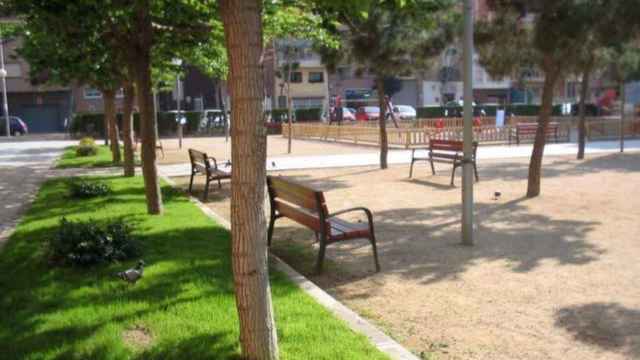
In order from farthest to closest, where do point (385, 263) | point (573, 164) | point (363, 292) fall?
point (573, 164) → point (385, 263) → point (363, 292)

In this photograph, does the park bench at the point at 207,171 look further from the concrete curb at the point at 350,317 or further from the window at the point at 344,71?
the window at the point at 344,71

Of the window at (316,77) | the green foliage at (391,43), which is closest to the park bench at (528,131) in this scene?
the green foliage at (391,43)

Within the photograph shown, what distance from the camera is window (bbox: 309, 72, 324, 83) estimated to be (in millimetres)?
73125

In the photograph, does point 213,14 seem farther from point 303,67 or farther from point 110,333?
point 303,67

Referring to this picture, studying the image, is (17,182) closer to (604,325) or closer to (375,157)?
(375,157)

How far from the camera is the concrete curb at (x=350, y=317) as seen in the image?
4.72m

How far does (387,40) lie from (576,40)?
7056mm

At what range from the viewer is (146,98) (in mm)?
10086

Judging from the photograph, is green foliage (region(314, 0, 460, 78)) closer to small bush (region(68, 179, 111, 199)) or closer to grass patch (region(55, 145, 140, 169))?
small bush (region(68, 179, 111, 199))

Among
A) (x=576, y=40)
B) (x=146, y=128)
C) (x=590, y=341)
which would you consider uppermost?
(x=576, y=40)

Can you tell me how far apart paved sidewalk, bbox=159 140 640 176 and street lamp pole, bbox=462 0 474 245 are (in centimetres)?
1087

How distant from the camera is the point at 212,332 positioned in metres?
4.97

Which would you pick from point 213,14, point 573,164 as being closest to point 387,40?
point 573,164

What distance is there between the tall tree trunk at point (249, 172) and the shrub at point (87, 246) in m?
3.23
